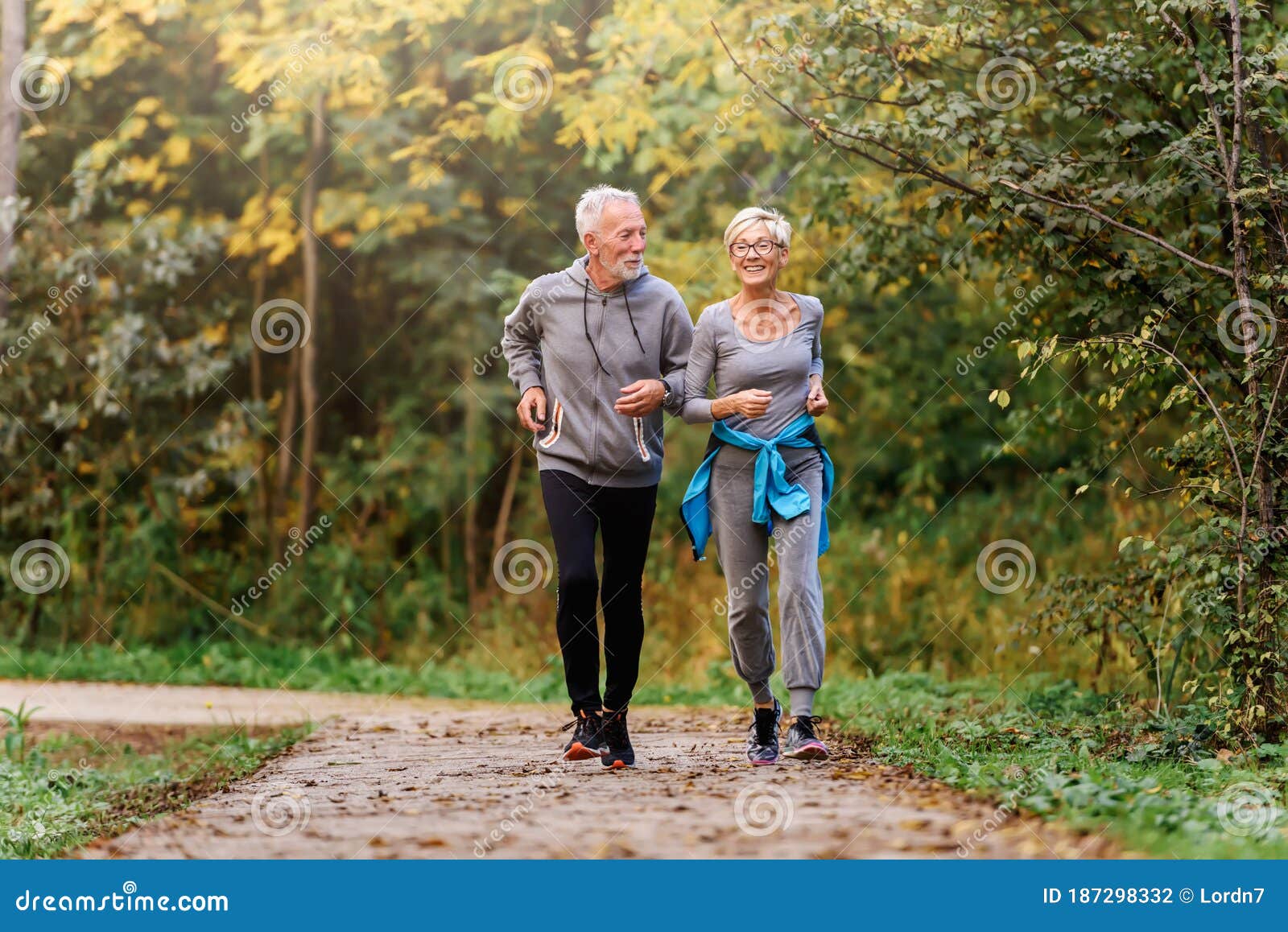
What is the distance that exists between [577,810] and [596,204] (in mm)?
2174

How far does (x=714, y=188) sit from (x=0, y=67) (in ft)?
17.8

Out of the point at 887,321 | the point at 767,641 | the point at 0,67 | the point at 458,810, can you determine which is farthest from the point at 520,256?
the point at 458,810

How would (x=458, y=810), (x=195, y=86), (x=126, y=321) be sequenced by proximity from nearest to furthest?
(x=458, y=810) < (x=126, y=321) < (x=195, y=86)

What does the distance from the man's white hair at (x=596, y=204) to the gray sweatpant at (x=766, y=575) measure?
3.12 feet

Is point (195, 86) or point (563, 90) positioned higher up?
point (195, 86)

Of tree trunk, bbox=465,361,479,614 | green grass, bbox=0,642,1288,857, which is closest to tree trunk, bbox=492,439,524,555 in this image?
tree trunk, bbox=465,361,479,614

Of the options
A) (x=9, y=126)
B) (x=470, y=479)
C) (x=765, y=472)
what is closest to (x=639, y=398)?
(x=765, y=472)

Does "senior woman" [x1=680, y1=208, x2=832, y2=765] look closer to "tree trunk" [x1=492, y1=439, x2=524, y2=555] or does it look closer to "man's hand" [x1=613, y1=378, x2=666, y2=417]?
"man's hand" [x1=613, y1=378, x2=666, y2=417]

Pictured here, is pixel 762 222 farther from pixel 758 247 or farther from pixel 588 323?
pixel 588 323

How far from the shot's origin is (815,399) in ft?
17.0

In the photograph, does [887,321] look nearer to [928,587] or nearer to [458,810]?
[928,587]

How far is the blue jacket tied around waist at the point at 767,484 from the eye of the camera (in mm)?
5109

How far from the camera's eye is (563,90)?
9508mm

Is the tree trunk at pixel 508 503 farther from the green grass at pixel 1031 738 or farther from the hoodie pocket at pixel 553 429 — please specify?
the hoodie pocket at pixel 553 429
